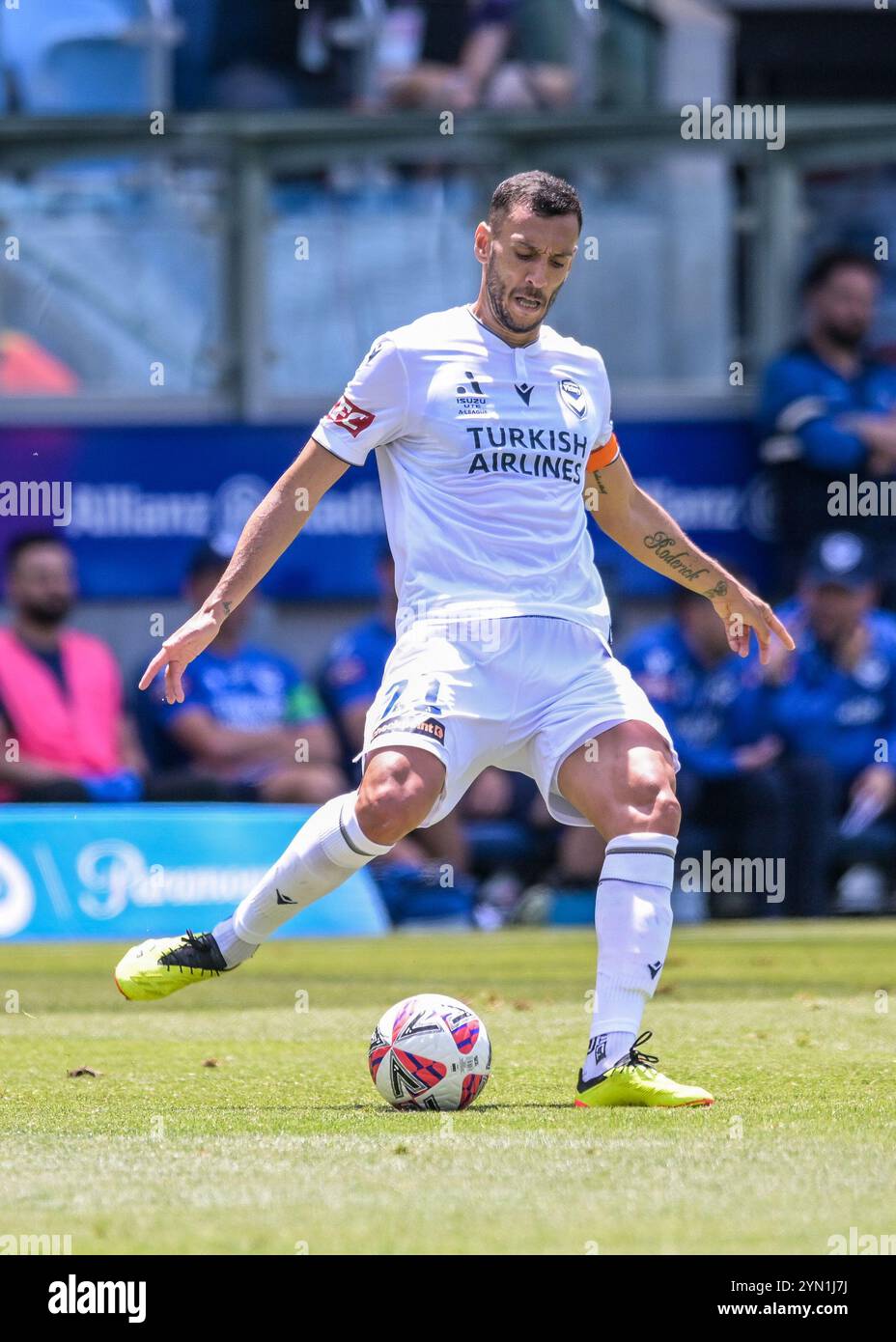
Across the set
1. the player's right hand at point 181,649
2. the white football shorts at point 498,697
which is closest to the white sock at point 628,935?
the white football shorts at point 498,697

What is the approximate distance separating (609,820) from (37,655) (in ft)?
29.6

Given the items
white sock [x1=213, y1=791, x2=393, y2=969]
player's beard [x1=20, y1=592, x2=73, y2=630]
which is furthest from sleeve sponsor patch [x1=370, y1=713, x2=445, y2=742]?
player's beard [x1=20, y1=592, x2=73, y2=630]

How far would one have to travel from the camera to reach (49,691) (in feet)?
48.6

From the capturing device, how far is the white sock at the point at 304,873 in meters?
6.48

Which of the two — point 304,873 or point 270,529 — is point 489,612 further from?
point 304,873

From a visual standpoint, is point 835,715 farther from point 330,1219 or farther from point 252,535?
point 330,1219

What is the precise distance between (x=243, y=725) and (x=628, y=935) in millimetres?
9180

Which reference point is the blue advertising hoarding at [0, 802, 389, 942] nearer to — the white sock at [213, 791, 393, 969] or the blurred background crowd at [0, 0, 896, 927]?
the blurred background crowd at [0, 0, 896, 927]

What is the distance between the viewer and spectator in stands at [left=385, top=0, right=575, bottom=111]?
18.5 m

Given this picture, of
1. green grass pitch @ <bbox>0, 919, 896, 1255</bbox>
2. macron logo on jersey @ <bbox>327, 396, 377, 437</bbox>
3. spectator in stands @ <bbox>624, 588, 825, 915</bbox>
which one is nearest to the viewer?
green grass pitch @ <bbox>0, 919, 896, 1255</bbox>

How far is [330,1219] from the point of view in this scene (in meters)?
4.33

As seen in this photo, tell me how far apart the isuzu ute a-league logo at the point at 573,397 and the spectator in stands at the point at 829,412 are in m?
9.56

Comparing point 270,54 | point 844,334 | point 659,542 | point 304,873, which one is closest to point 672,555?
point 659,542

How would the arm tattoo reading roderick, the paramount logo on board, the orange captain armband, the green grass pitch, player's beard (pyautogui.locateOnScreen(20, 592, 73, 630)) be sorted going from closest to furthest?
the green grass pitch → the orange captain armband → the arm tattoo reading roderick → player's beard (pyautogui.locateOnScreen(20, 592, 73, 630)) → the paramount logo on board
